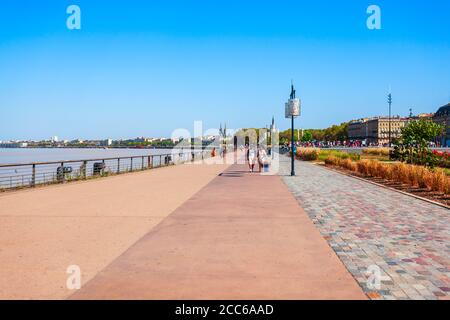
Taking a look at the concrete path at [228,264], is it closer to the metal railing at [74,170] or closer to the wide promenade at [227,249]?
the wide promenade at [227,249]

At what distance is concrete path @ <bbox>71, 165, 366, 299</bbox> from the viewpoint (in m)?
4.36

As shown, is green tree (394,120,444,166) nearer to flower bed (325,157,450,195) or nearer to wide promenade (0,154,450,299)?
flower bed (325,157,450,195)

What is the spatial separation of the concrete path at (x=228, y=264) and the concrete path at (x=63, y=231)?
0.39 meters

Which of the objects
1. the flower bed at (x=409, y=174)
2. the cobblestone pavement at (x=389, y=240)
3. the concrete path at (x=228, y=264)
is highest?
the flower bed at (x=409, y=174)

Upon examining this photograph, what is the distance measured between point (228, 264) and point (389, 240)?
10.2ft

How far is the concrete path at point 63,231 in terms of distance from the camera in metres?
4.82

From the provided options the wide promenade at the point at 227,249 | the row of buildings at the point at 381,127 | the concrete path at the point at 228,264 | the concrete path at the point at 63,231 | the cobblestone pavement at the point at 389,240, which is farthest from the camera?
the row of buildings at the point at 381,127

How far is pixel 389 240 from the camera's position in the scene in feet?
22.2

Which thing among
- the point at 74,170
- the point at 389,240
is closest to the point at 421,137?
the point at 389,240

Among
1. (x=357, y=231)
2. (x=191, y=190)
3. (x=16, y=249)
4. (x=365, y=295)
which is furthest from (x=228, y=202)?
(x=365, y=295)

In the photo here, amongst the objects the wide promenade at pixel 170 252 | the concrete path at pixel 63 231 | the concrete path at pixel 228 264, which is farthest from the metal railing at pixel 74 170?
the concrete path at pixel 228 264
